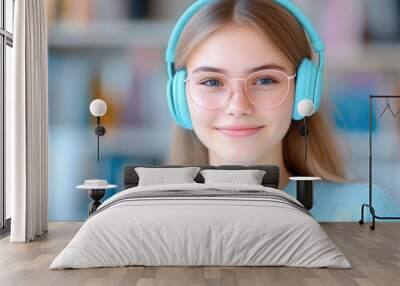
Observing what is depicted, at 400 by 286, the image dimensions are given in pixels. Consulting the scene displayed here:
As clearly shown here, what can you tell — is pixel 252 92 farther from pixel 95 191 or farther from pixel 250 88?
pixel 95 191

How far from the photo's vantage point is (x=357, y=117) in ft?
25.0

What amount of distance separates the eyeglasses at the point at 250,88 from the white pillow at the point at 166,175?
34.7 inches

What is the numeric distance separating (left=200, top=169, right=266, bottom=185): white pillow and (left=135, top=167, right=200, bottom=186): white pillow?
0.21 m

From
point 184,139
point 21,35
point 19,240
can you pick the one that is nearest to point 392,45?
point 184,139

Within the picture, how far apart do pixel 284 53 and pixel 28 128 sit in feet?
10.1

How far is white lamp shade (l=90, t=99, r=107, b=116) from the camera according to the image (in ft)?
24.2

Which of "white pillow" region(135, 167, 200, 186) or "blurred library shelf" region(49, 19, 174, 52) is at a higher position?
"blurred library shelf" region(49, 19, 174, 52)

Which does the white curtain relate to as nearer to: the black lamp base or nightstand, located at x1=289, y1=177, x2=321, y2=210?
the black lamp base

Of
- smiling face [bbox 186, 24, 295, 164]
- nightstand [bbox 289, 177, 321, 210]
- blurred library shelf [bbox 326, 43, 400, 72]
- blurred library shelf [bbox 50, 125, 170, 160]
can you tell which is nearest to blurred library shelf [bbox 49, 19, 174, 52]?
smiling face [bbox 186, 24, 295, 164]

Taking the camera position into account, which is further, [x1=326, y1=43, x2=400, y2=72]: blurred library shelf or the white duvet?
[x1=326, y1=43, x2=400, y2=72]: blurred library shelf

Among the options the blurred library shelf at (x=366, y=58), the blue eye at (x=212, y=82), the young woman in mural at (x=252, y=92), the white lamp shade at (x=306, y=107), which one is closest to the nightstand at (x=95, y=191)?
the young woman in mural at (x=252, y=92)

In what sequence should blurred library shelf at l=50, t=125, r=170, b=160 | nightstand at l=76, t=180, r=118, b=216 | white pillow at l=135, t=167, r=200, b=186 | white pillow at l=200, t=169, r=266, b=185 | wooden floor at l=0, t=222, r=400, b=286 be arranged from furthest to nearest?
blurred library shelf at l=50, t=125, r=170, b=160 → nightstand at l=76, t=180, r=118, b=216 → white pillow at l=135, t=167, r=200, b=186 → white pillow at l=200, t=169, r=266, b=185 → wooden floor at l=0, t=222, r=400, b=286

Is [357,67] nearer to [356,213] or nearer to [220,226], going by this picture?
[356,213]

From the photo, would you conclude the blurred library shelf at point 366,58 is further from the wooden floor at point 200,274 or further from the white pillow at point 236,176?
the wooden floor at point 200,274
